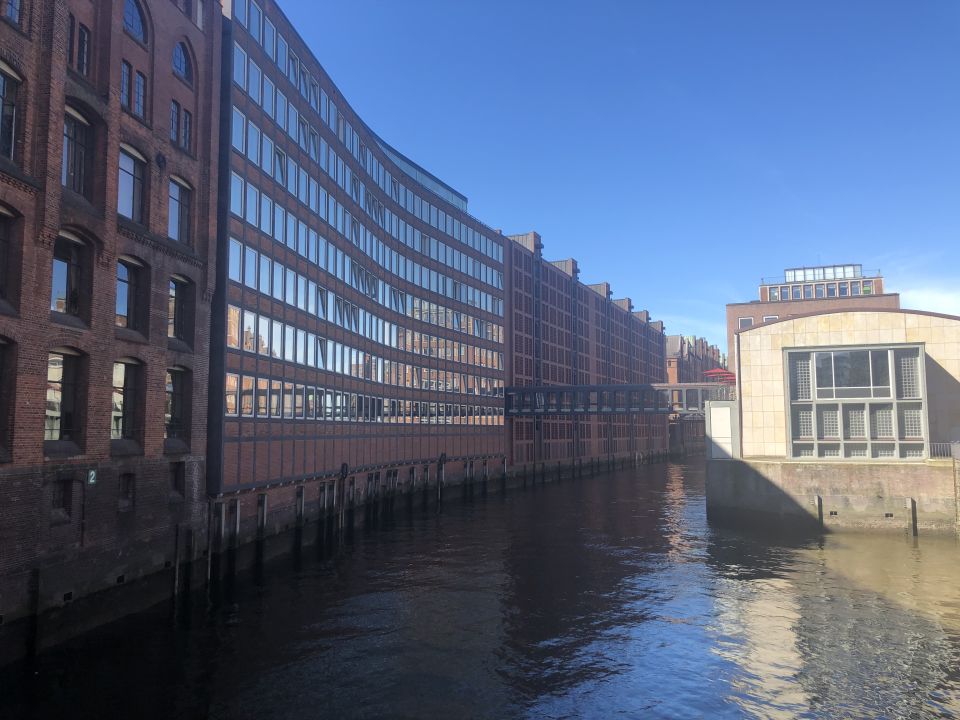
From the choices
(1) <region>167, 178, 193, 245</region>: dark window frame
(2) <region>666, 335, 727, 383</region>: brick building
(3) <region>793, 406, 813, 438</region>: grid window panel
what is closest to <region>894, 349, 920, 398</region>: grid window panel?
(3) <region>793, 406, 813, 438</region>: grid window panel

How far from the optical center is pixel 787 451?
139 ft

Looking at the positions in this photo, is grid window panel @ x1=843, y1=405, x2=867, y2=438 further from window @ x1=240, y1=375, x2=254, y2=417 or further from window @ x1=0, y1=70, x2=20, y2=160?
window @ x1=0, y1=70, x2=20, y2=160

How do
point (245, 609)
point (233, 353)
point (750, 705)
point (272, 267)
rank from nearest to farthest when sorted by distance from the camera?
point (750, 705)
point (245, 609)
point (233, 353)
point (272, 267)

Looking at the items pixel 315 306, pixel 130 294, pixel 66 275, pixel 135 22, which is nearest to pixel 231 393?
pixel 130 294

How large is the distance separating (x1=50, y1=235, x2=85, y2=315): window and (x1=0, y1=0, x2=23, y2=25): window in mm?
6414

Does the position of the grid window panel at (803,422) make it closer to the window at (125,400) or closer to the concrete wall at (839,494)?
the concrete wall at (839,494)

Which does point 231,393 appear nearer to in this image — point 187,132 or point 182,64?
point 187,132

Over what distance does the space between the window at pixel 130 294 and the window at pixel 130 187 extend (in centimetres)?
188

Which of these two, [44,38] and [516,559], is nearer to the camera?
[44,38]

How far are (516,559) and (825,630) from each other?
1541 centimetres

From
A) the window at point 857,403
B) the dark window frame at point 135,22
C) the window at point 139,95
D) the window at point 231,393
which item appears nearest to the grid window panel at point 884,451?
the window at point 857,403

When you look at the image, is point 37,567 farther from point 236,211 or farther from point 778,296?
point 778,296

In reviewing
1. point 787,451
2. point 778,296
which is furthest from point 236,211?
point 778,296

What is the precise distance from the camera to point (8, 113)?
20.2m
